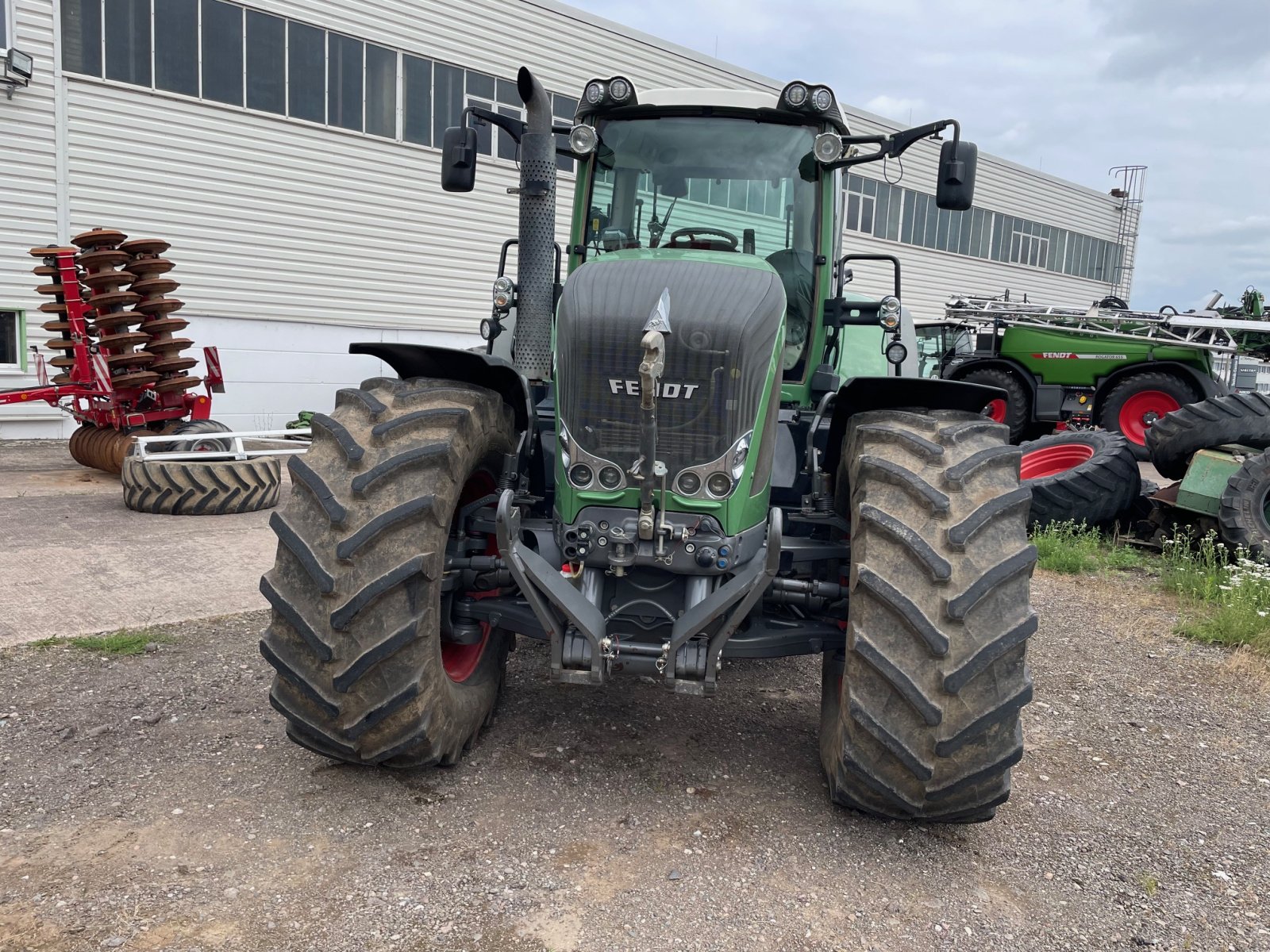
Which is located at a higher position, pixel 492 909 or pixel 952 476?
pixel 952 476

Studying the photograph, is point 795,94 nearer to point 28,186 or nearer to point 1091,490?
point 1091,490

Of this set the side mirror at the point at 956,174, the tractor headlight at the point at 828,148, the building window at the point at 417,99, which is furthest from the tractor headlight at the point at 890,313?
the building window at the point at 417,99

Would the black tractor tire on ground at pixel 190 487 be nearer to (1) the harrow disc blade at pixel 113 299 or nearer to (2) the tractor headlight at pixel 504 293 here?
(1) the harrow disc blade at pixel 113 299

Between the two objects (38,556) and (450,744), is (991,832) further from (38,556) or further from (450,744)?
(38,556)

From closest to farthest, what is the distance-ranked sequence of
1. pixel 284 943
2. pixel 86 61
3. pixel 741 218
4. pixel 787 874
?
pixel 284 943, pixel 787 874, pixel 741 218, pixel 86 61

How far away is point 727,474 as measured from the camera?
3.23 meters

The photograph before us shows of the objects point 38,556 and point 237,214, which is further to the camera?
point 237,214

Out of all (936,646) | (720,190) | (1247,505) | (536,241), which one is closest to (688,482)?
(936,646)

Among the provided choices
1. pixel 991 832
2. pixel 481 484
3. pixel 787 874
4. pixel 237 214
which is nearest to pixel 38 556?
pixel 481 484

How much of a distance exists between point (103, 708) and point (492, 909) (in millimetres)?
2262

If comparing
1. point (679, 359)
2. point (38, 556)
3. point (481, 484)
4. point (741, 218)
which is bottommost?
point (38, 556)

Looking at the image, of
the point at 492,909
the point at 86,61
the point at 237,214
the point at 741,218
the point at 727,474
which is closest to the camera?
the point at 492,909

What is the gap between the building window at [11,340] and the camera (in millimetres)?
12656

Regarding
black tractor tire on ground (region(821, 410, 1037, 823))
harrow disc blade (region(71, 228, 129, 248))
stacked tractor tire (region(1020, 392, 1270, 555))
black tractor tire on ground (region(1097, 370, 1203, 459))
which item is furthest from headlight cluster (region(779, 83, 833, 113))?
black tractor tire on ground (region(1097, 370, 1203, 459))
